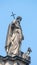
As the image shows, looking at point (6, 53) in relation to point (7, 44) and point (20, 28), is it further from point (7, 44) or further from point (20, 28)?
point (20, 28)

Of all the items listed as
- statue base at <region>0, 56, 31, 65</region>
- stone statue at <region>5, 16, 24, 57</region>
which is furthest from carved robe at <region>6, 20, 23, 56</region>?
statue base at <region>0, 56, 31, 65</region>

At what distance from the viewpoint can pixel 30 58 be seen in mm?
20000

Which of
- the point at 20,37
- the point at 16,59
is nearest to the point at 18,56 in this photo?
the point at 16,59

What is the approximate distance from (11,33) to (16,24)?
2.24ft

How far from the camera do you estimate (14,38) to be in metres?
20.7

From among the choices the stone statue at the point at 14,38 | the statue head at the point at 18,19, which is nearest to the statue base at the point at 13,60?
the stone statue at the point at 14,38

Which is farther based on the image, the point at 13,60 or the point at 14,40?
the point at 14,40

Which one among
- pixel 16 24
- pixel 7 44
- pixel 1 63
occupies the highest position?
pixel 16 24

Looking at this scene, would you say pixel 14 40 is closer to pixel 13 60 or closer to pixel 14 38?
pixel 14 38

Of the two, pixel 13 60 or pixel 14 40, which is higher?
pixel 14 40

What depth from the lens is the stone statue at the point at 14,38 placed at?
792 inches

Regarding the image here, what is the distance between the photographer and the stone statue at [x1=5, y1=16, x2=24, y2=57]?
20109 millimetres

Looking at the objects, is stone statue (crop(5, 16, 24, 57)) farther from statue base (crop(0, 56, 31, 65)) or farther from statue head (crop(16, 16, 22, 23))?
statue base (crop(0, 56, 31, 65))

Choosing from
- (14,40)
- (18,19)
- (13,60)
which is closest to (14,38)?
(14,40)
